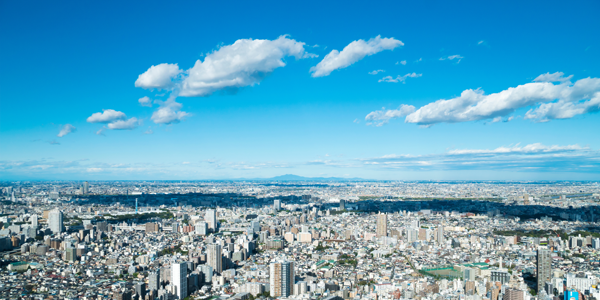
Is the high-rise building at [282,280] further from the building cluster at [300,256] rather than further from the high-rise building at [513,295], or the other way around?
the high-rise building at [513,295]

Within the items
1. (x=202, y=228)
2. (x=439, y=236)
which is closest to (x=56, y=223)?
(x=202, y=228)

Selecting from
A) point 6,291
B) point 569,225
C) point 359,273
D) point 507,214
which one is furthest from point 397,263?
point 507,214

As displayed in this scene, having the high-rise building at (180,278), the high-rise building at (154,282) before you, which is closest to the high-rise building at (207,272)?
the high-rise building at (180,278)

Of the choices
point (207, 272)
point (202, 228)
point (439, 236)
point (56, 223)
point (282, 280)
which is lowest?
point (439, 236)

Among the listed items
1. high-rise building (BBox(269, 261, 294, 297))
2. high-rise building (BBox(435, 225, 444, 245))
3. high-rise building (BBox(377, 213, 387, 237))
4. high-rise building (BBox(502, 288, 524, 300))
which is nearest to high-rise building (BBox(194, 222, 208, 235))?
high-rise building (BBox(377, 213, 387, 237))

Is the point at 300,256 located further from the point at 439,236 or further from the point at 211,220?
the point at 211,220
